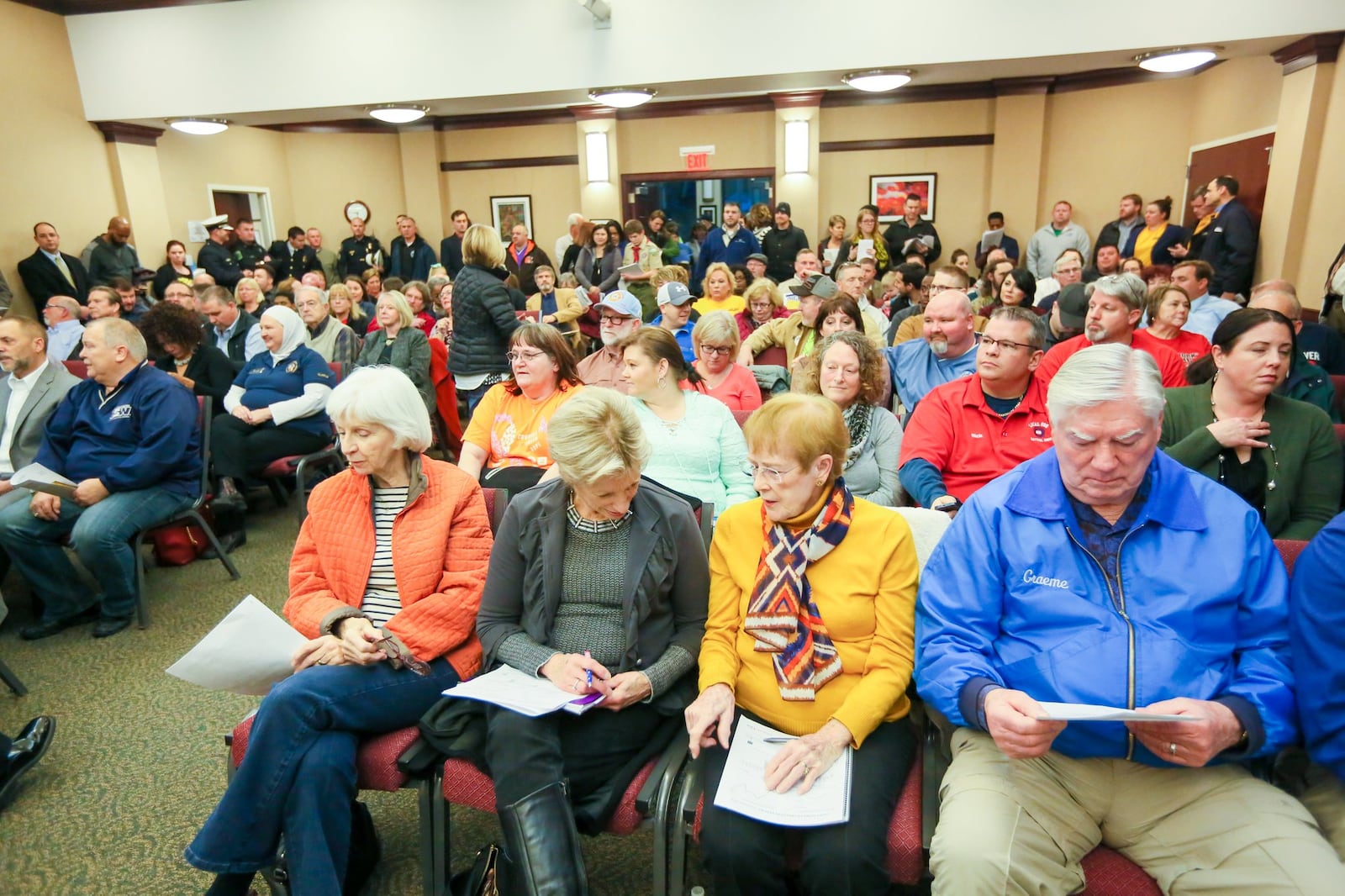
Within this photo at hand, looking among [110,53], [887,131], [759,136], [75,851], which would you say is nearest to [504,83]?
[110,53]

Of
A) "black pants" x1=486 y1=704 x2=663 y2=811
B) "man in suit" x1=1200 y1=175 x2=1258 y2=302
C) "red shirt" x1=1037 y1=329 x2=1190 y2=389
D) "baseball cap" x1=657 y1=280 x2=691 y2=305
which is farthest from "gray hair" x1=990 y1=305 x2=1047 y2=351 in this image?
"man in suit" x1=1200 y1=175 x2=1258 y2=302

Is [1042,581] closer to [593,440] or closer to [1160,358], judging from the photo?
[593,440]

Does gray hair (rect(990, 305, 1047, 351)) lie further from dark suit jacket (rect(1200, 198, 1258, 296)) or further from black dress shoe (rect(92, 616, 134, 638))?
dark suit jacket (rect(1200, 198, 1258, 296))

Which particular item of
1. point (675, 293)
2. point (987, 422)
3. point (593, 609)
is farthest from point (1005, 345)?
point (675, 293)

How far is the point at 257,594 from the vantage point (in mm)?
3932

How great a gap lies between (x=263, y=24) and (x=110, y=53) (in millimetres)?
1851

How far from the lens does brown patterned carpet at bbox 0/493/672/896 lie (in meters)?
2.17

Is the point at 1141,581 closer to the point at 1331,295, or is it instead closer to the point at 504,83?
the point at 1331,295

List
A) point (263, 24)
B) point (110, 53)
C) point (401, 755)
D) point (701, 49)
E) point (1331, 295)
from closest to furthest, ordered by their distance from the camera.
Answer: point (401, 755), point (1331, 295), point (701, 49), point (263, 24), point (110, 53)

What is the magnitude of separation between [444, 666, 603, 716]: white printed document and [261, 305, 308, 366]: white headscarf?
11.4 feet

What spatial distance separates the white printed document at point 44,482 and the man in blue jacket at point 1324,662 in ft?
14.3

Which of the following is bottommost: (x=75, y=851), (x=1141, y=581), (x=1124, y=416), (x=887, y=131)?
(x=75, y=851)

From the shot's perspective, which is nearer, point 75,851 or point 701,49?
point 75,851

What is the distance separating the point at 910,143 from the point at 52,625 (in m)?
10.4
